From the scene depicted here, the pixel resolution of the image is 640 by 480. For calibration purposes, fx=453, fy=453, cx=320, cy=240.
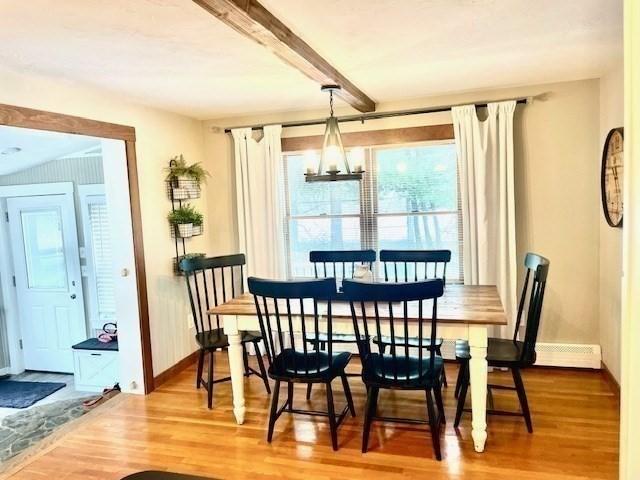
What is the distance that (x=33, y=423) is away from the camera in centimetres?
382

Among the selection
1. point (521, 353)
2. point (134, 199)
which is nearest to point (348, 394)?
point (521, 353)

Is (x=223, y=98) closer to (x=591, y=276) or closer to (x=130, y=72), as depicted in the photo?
(x=130, y=72)

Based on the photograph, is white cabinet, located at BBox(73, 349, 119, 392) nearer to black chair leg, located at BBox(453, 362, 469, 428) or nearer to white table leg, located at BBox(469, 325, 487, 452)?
black chair leg, located at BBox(453, 362, 469, 428)

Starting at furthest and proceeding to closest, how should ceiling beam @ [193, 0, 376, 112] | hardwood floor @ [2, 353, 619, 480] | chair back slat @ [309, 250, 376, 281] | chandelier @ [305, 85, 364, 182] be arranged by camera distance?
chair back slat @ [309, 250, 376, 281] → chandelier @ [305, 85, 364, 182] → hardwood floor @ [2, 353, 619, 480] → ceiling beam @ [193, 0, 376, 112]

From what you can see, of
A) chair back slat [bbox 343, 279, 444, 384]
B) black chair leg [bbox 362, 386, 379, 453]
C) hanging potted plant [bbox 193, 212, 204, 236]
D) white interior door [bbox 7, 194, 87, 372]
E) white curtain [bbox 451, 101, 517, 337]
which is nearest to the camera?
chair back slat [bbox 343, 279, 444, 384]

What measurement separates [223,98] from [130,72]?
96cm

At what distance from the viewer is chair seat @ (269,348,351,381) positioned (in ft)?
8.98

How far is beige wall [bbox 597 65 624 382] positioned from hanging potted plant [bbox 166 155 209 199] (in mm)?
3393

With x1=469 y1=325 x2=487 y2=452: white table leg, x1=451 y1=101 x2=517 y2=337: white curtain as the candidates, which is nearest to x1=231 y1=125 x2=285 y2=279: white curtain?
x1=451 y1=101 x2=517 y2=337: white curtain

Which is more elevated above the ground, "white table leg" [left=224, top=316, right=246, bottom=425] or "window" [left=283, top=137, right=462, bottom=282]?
"window" [left=283, top=137, right=462, bottom=282]

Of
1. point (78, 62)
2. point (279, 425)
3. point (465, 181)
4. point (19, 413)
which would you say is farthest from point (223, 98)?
point (19, 413)

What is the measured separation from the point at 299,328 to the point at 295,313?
211mm

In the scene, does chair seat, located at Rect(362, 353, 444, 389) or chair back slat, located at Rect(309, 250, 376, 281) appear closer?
chair seat, located at Rect(362, 353, 444, 389)

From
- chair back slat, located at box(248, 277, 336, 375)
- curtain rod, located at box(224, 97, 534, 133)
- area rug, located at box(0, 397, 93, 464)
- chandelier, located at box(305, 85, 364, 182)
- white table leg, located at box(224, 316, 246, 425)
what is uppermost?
curtain rod, located at box(224, 97, 534, 133)
